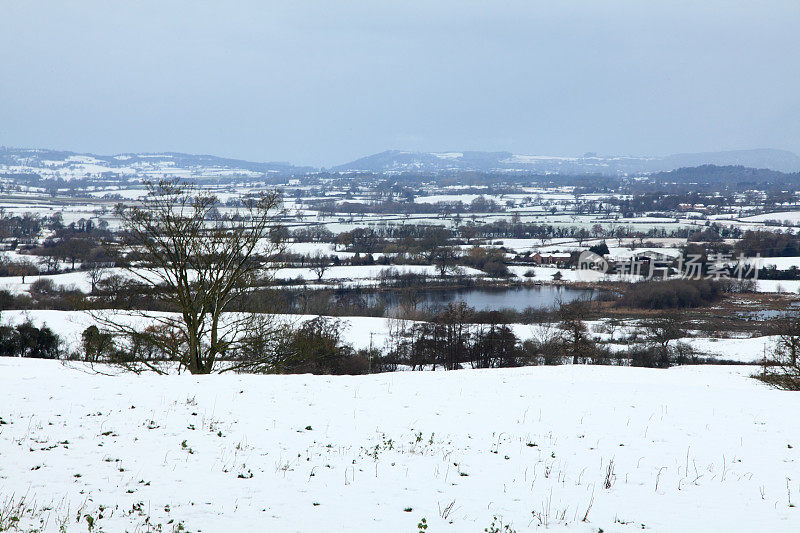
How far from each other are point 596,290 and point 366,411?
157ft

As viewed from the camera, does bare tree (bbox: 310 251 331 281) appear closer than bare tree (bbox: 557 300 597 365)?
No

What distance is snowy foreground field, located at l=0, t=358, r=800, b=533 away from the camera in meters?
5.64

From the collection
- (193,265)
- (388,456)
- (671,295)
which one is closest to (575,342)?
(193,265)

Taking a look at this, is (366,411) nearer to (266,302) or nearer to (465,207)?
(266,302)

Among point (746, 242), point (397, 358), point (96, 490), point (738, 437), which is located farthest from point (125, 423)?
point (746, 242)

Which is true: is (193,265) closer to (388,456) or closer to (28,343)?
(388,456)

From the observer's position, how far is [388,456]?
721 centimetres

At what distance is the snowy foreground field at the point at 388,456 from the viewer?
18.5 ft

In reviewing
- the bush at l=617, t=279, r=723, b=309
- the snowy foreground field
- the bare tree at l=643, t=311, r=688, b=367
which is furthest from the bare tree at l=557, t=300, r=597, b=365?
the bush at l=617, t=279, r=723, b=309

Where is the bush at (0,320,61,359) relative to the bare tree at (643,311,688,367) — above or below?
above

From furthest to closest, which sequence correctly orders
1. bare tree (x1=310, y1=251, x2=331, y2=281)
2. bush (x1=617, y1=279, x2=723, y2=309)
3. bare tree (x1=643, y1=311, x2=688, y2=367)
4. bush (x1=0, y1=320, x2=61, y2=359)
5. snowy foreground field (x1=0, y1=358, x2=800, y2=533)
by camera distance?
bare tree (x1=310, y1=251, x2=331, y2=281) → bush (x1=617, y1=279, x2=723, y2=309) → bare tree (x1=643, y1=311, x2=688, y2=367) → bush (x1=0, y1=320, x2=61, y2=359) → snowy foreground field (x1=0, y1=358, x2=800, y2=533)

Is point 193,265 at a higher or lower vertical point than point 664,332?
higher

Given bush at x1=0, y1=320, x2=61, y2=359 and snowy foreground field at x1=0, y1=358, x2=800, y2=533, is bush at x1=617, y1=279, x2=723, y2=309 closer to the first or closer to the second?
snowy foreground field at x1=0, y1=358, x2=800, y2=533

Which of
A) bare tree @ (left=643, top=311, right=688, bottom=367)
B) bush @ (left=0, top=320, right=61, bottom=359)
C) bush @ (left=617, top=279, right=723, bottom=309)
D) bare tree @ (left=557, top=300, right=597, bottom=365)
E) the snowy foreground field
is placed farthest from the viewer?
bush @ (left=617, top=279, right=723, bottom=309)
